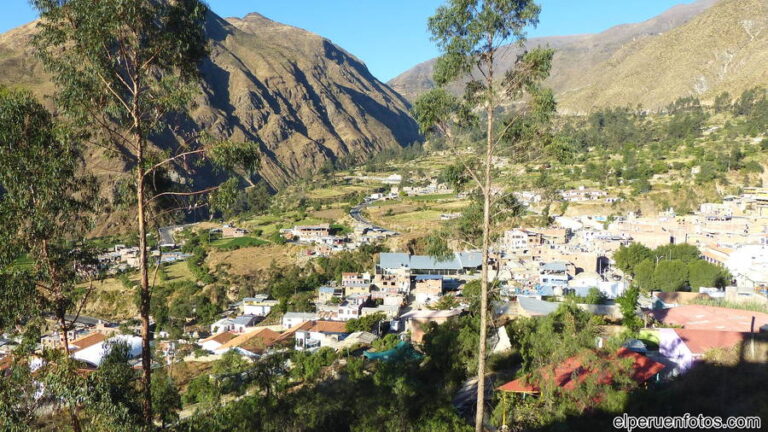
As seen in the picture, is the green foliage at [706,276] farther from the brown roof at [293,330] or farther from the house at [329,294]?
the house at [329,294]

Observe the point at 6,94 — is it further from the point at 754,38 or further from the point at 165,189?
the point at 754,38

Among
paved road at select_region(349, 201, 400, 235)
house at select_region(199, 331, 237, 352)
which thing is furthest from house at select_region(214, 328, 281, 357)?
paved road at select_region(349, 201, 400, 235)

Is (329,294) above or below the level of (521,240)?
below

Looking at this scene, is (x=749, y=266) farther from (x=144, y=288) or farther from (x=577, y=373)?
(x=144, y=288)

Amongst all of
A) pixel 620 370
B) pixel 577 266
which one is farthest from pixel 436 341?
pixel 577 266

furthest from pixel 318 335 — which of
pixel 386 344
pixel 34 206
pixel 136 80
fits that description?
pixel 136 80
